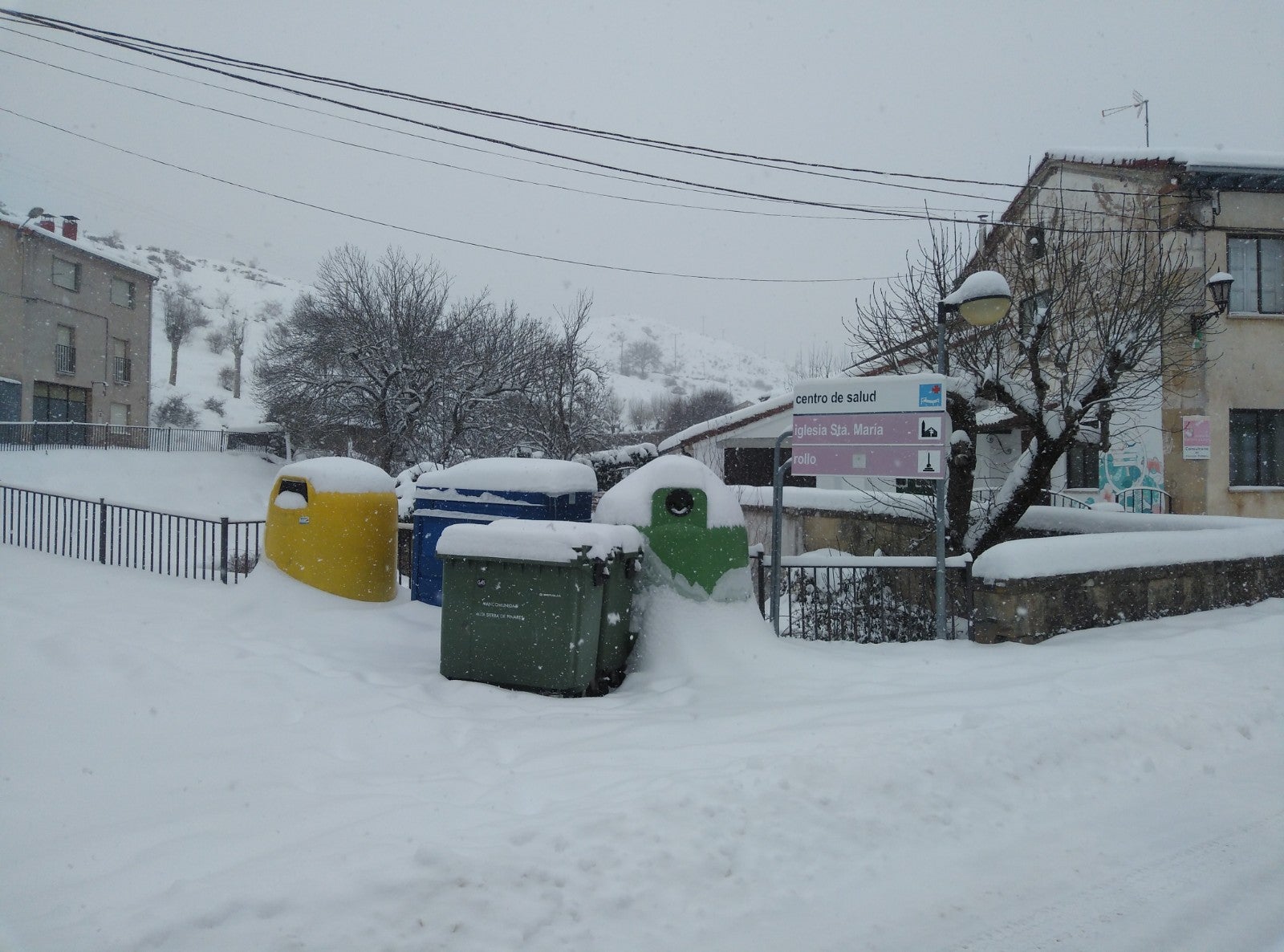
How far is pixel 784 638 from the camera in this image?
A: 7199 millimetres

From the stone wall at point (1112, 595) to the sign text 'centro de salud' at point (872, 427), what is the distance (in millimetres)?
1445

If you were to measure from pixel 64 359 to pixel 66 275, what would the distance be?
12.1 ft

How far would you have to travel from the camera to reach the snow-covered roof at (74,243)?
106ft

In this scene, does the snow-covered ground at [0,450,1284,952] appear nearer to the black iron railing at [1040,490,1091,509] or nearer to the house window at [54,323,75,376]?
the black iron railing at [1040,490,1091,509]

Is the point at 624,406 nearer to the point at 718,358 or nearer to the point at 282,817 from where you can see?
the point at 282,817

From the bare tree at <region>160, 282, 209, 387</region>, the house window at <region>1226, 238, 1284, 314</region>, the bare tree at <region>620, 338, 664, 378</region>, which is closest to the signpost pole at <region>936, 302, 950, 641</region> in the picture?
the house window at <region>1226, 238, 1284, 314</region>

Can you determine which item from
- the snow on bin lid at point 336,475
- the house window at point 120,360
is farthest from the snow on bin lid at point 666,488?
the house window at point 120,360

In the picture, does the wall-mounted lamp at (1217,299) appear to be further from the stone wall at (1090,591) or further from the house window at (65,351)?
the house window at (65,351)

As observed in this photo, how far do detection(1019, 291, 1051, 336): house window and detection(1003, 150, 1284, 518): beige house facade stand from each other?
20.0 ft

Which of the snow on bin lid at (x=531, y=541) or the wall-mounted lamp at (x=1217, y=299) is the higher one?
the wall-mounted lamp at (x=1217, y=299)

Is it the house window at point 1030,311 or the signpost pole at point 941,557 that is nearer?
the signpost pole at point 941,557

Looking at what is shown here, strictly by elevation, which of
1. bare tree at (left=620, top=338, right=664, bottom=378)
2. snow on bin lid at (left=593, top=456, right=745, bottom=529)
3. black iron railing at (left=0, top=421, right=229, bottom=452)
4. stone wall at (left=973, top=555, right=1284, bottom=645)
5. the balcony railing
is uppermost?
bare tree at (left=620, top=338, right=664, bottom=378)

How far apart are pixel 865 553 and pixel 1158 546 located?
4186 millimetres

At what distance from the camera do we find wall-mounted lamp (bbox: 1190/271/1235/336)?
1438 cm
